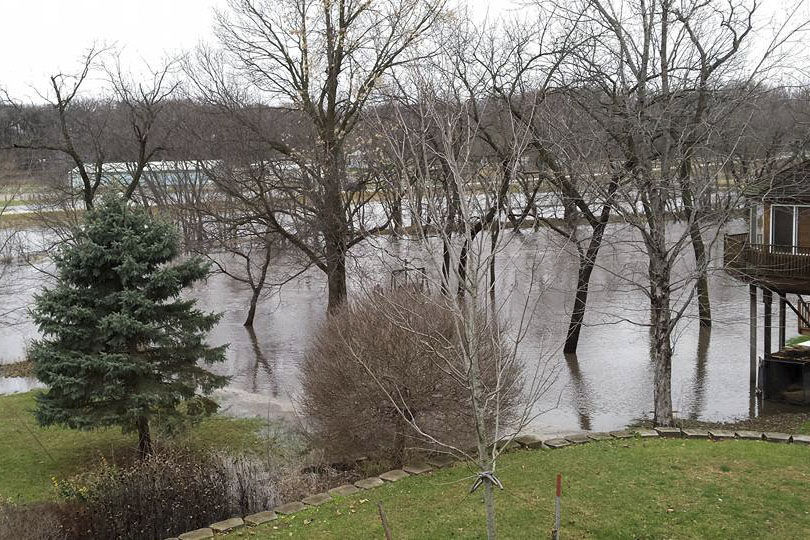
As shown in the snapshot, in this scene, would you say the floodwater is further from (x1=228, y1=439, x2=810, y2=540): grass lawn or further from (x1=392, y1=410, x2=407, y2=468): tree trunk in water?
(x1=392, y1=410, x2=407, y2=468): tree trunk in water

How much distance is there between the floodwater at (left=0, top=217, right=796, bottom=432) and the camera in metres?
14.5

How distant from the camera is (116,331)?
39.5ft

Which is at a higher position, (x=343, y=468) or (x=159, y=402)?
(x=159, y=402)

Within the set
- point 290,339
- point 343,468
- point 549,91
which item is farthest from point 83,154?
point 343,468

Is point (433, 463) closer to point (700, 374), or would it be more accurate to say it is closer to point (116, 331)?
point (116, 331)

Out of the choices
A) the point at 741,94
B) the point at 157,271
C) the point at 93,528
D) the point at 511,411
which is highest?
the point at 741,94

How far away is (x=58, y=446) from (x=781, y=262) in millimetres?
14524

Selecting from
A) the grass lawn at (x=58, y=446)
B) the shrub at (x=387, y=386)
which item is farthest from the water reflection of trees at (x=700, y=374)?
the grass lawn at (x=58, y=446)

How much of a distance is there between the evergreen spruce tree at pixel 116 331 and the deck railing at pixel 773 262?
10301 millimetres

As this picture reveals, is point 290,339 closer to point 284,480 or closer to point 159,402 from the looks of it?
point 159,402

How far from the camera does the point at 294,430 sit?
45.3 feet

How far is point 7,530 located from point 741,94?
43.5ft

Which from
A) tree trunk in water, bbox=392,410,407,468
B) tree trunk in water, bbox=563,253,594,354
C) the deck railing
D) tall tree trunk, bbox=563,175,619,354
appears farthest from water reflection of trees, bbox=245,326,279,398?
the deck railing

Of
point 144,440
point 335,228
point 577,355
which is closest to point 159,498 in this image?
point 144,440
